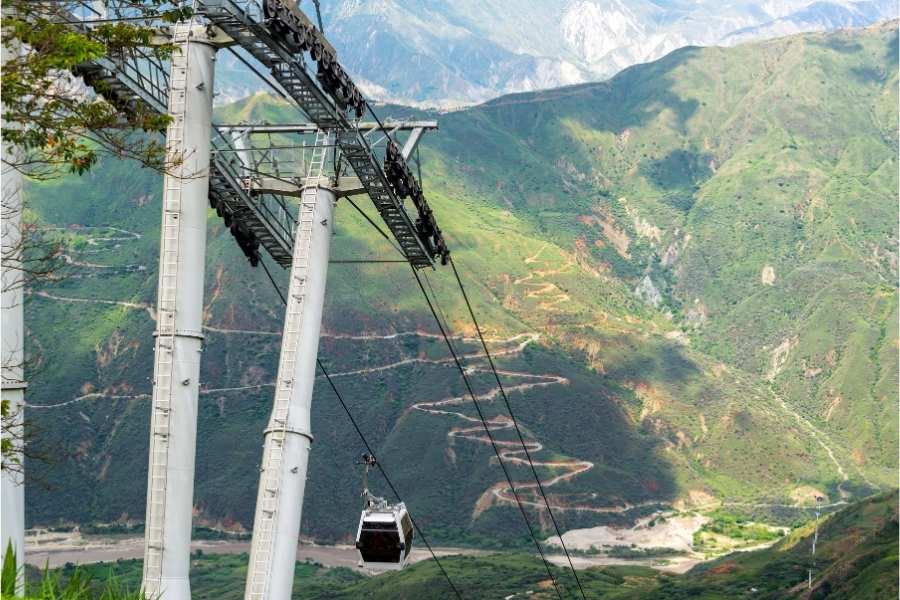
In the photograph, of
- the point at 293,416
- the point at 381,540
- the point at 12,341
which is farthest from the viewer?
the point at 381,540

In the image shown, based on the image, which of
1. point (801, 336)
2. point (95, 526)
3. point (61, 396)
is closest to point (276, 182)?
point (95, 526)

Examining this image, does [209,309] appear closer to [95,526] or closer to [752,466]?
[95,526]

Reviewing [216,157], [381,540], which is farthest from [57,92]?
[381,540]

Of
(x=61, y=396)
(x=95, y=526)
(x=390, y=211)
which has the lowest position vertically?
(x=95, y=526)

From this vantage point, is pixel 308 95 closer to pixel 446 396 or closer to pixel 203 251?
pixel 203 251

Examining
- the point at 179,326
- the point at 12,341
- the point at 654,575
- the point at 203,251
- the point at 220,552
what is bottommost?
the point at 220,552

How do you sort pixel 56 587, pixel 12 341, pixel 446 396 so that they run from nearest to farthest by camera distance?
pixel 56 587 < pixel 12 341 < pixel 446 396
